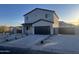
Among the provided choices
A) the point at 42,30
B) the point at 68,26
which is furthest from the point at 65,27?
the point at 42,30

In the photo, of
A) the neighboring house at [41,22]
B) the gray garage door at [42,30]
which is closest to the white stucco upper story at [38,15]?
the neighboring house at [41,22]

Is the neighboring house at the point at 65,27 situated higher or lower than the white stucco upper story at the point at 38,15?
lower

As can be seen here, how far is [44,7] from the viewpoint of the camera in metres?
9.02

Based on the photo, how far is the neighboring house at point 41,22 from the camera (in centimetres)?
909

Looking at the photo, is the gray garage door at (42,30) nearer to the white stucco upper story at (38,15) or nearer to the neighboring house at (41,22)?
the neighboring house at (41,22)

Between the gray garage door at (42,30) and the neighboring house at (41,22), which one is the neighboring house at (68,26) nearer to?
the neighboring house at (41,22)

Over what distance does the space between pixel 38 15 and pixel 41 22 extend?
161mm

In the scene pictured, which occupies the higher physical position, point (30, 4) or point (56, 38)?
point (30, 4)

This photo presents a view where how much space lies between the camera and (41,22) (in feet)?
30.0

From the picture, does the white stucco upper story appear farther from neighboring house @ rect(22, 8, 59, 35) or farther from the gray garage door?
the gray garage door

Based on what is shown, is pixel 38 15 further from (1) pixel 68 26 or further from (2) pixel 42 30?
(1) pixel 68 26
